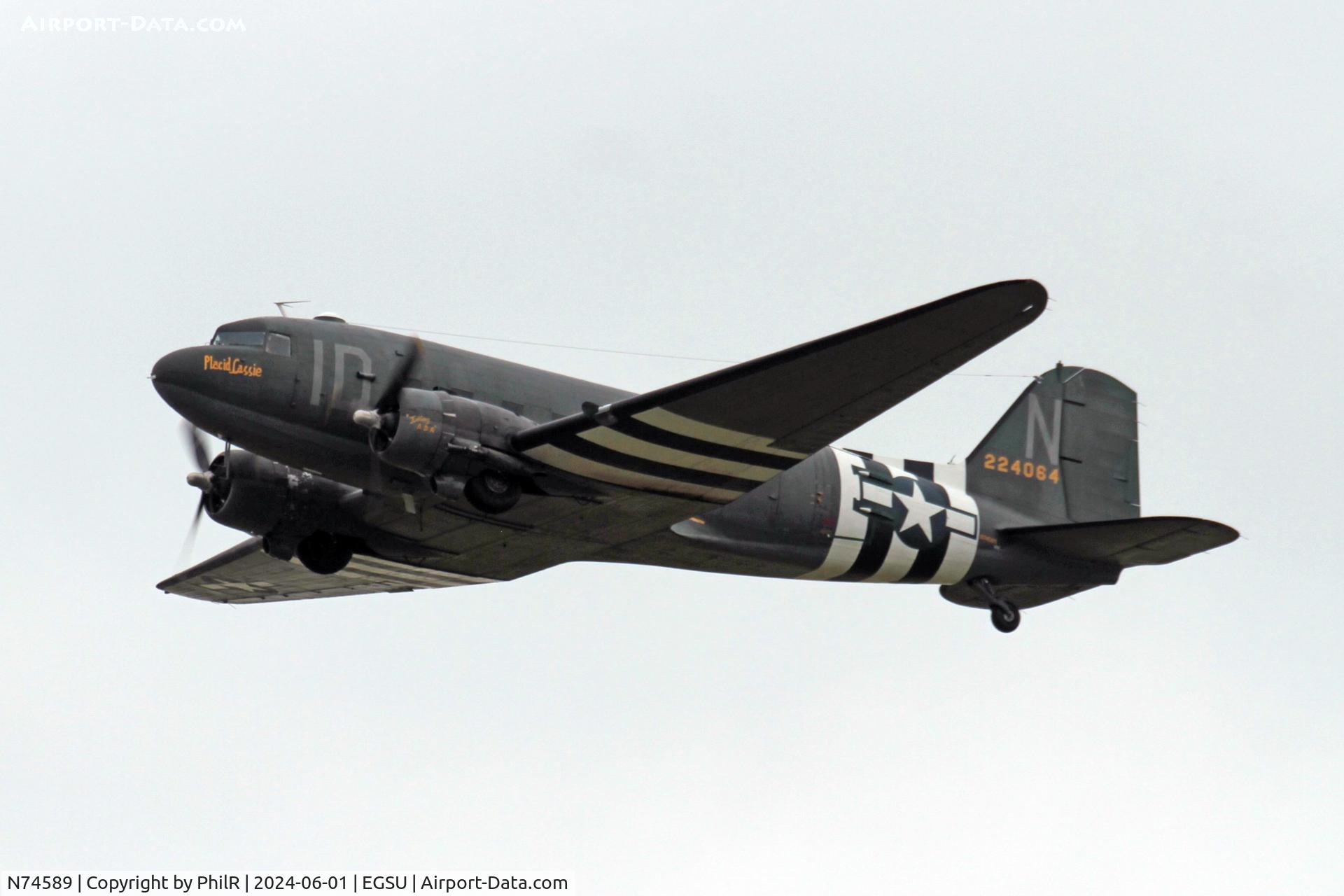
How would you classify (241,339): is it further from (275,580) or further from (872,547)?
(872,547)

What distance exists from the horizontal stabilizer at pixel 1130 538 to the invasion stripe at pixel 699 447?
5282mm

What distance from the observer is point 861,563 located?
21703 mm

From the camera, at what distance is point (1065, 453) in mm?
24375

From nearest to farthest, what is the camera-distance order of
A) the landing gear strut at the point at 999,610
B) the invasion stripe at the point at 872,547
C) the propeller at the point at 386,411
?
the propeller at the point at 386,411 < the invasion stripe at the point at 872,547 < the landing gear strut at the point at 999,610

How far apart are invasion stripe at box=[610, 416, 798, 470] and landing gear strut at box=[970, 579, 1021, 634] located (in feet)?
17.1

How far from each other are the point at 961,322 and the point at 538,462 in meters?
4.81

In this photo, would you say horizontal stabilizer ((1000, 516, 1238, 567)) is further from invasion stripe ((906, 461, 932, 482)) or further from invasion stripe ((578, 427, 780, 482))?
invasion stripe ((578, 427, 780, 482))

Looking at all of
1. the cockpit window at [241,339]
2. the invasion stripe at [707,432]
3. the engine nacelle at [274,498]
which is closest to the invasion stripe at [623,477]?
the invasion stripe at [707,432]

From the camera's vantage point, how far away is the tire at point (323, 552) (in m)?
20.3

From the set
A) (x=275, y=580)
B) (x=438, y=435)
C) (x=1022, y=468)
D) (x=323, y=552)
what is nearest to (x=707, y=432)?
(x=438, y=435)

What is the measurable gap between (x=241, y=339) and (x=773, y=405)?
5.80 meters

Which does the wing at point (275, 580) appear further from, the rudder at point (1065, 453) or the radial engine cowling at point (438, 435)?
the rudder at point (1065, 453)

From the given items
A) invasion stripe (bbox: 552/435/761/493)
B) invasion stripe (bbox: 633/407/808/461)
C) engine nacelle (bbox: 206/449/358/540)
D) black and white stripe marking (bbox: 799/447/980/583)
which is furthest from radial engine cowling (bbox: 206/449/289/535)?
black and white stripe marking (bbox: 799/447/980/583)

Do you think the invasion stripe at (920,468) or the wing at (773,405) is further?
the invasion stripe at (920,468)
